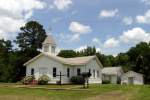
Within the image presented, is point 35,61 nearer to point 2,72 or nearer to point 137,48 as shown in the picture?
point 2,72

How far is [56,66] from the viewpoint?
175 ft

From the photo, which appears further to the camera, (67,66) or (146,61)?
(146,61)

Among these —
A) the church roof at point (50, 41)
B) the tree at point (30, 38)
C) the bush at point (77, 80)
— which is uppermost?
the tree at point (30, 38)

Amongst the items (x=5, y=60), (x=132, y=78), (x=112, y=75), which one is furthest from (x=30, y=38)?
(x=132, y=78)

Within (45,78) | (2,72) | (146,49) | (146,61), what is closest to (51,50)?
(45,78)

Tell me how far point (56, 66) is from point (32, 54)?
28171 millimetres

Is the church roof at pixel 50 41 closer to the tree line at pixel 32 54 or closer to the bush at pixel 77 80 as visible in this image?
the bush at pixel 77 80

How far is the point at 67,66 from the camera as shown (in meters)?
53.4

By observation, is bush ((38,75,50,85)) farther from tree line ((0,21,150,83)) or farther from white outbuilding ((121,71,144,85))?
white outbuilding ((121,71,144,85))

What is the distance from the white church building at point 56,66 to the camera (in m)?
53.0

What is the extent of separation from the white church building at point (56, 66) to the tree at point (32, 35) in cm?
2488

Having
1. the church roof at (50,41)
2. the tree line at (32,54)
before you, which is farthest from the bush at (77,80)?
the tree line at (32,54)

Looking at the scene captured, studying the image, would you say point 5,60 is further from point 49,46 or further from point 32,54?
point 49,46

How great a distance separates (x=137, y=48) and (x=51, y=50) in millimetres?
50879
